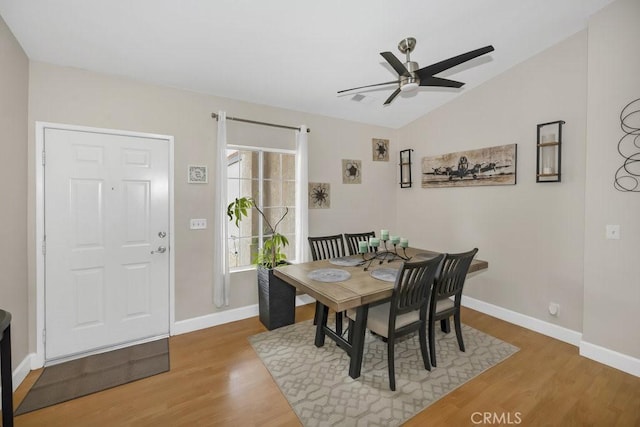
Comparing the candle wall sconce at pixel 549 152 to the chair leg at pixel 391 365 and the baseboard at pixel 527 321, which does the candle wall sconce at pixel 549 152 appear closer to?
the baseboard at pixel 527 321

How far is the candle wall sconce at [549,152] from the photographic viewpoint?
2789 mm

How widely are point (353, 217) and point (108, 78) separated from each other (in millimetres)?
3168

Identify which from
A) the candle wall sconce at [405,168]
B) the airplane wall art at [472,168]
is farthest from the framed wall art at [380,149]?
the airplane wall art at [472,168]

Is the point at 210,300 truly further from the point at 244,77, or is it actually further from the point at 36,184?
the point at 244,77

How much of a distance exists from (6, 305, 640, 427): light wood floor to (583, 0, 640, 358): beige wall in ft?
1.22

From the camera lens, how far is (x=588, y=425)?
5.80ft

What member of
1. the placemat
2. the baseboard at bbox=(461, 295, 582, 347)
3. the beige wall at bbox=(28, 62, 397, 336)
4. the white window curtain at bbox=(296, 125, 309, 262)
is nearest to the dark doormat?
the beige wall at bbox=(28, 62, 397, 336)

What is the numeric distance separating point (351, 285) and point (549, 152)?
8.24 feet

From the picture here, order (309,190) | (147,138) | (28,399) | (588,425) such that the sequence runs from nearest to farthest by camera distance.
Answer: (588,425), (28,399), (147,138), (309,190)

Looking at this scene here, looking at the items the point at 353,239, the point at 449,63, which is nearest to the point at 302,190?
the point at 353,239

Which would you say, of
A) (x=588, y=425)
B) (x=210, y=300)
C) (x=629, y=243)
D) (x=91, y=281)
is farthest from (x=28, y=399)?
(x=629, y=243)

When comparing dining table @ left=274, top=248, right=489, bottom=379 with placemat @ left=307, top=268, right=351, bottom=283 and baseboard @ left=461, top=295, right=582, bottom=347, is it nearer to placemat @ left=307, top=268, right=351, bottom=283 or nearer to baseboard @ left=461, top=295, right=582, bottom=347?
placemat @ left=307, top=268, right=351, bottom=283

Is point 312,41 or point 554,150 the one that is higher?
point 312,41

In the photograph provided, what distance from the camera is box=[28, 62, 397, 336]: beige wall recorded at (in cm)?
243
